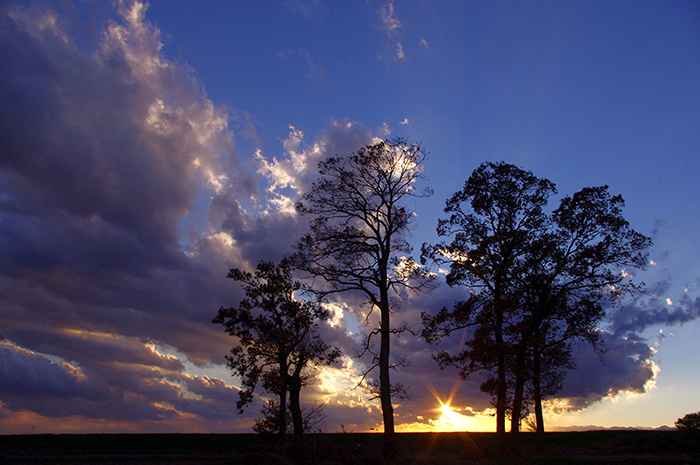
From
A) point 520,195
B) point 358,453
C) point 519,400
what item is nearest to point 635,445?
point 519,400

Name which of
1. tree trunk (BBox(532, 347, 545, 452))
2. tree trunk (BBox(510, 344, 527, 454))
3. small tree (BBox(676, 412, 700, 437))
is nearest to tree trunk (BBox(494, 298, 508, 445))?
tree trunk (BBox(510, 344, 527, 454))

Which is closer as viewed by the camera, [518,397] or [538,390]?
[518,397]

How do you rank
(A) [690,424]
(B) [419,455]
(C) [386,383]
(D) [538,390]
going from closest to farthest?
1. (C) [386,383]
2. (B) [419,455]
3. (D) [538,390]
4. (A) [690,424]

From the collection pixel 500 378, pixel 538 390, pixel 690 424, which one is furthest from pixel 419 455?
pixel 690 424

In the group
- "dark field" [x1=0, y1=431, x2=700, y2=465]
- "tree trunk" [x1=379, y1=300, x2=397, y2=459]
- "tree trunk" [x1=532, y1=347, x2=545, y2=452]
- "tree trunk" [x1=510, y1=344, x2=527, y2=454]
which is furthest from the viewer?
"tree trunk" [x1=532, y1=347, x2=545, y2=452]

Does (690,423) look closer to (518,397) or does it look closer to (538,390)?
(538,390)

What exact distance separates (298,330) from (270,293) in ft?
10.4

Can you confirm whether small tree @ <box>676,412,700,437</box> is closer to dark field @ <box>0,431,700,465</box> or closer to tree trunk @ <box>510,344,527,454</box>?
dark field @ <box>0,431,700,465</box>

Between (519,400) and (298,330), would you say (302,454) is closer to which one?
(519,400)

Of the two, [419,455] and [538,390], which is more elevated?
[538,390]

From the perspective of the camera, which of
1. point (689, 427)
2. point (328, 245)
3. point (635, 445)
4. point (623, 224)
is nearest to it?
point (328, 245)

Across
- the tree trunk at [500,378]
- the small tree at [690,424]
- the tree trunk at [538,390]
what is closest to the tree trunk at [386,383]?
the tree trunk at [500,378]

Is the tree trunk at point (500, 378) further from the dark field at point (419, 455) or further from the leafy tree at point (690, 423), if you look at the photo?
the leafy tree at point (690, 423)

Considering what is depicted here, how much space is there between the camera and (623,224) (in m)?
18.5
